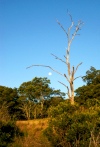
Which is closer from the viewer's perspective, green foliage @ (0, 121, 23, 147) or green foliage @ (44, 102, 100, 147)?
green foliage @ (44, 102, 100, 147)

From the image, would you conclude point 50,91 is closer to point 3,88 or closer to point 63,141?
point 3,88

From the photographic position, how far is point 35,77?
58281 mm

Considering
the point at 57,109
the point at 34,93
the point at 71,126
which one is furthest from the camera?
the point at 34,93

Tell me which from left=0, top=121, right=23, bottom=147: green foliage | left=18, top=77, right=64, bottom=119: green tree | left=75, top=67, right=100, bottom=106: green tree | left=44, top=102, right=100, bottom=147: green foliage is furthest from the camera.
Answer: left=18, top=77, right=64, bottom=119: green tree

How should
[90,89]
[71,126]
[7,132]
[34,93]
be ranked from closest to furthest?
1. [71,126]
2. [7,132]
3. [90,89]
4. [34,93]

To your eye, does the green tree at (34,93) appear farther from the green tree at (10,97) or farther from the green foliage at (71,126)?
the green foliage at (71,126)

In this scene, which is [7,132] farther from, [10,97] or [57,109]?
[10,97]

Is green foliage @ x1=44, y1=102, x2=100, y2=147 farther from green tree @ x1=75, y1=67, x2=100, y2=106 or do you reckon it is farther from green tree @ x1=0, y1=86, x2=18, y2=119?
green tree @ x1=0, y1=86, x2=18, y2=119

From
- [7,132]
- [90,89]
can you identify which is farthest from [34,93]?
[7,132]

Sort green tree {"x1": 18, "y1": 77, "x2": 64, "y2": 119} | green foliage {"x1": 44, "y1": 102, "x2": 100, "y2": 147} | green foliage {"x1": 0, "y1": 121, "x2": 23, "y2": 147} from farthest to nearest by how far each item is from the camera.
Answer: green tree {"x1": 18, "y1": 77, "x2": 64, "y2": 119}, green foliage {"x1": 0, "y1": 121, "x2": 23, "y2": 147}, green foliage {"x1": 44, "y1": 102, "x2": 100, "y2": 147}

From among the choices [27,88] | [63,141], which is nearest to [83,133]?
[63,141]

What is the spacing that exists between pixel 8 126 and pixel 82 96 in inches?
1329

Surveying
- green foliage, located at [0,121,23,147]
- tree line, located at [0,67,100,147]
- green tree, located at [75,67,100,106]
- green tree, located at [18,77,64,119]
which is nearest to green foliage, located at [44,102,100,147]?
tree line, located at [0,67,100,147]

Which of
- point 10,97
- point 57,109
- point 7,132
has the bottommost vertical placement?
point 7,132
